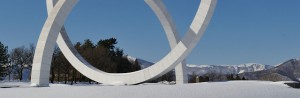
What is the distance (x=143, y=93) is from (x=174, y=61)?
22.9ft

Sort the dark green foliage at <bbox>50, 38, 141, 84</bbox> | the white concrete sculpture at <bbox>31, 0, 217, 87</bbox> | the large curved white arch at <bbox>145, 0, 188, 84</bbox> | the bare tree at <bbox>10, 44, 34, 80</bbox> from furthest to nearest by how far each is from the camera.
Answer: the bare tree at <bbox>10, 44, 34, 80</bbox> < the dark green foliage at <bbox>50, 38, 141, 84</bbox> < the large curved white arch at <bbox>145, 0, 188, 84</bbox> < the white concrete sculpture at <bbox>31, 0, 217, 87</bbox>

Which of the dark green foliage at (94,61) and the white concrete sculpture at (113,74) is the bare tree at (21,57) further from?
the white concrete sculpture at (113,74)

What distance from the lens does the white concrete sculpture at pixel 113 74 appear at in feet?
58.9

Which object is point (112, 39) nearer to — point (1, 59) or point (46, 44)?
point (1, 59)

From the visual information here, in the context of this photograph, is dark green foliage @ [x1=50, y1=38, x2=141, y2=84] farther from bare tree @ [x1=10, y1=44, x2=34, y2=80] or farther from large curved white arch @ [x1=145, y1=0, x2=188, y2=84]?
large curved white arch @ [x1=145, y1=0, x2=188, y2=84]

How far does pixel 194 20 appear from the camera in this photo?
59.2 ft

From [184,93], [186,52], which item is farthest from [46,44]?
[184,93]

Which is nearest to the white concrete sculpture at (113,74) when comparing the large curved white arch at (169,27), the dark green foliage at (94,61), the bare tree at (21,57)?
the large curved white arch at (169,27)

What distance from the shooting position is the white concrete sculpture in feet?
58.9

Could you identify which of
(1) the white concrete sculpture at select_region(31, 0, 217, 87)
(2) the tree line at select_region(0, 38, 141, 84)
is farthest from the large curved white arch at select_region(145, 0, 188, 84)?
(2) the tree line at select_region(0, 38, 141, 84)

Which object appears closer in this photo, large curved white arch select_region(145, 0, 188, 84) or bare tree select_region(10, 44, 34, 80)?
large curved white arch select_region(145, 0, 188, 84)

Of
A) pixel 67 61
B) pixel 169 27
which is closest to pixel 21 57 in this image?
pixel 67 61

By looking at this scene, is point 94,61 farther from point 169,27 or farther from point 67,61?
point 169,27

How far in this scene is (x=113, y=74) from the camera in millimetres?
21656
